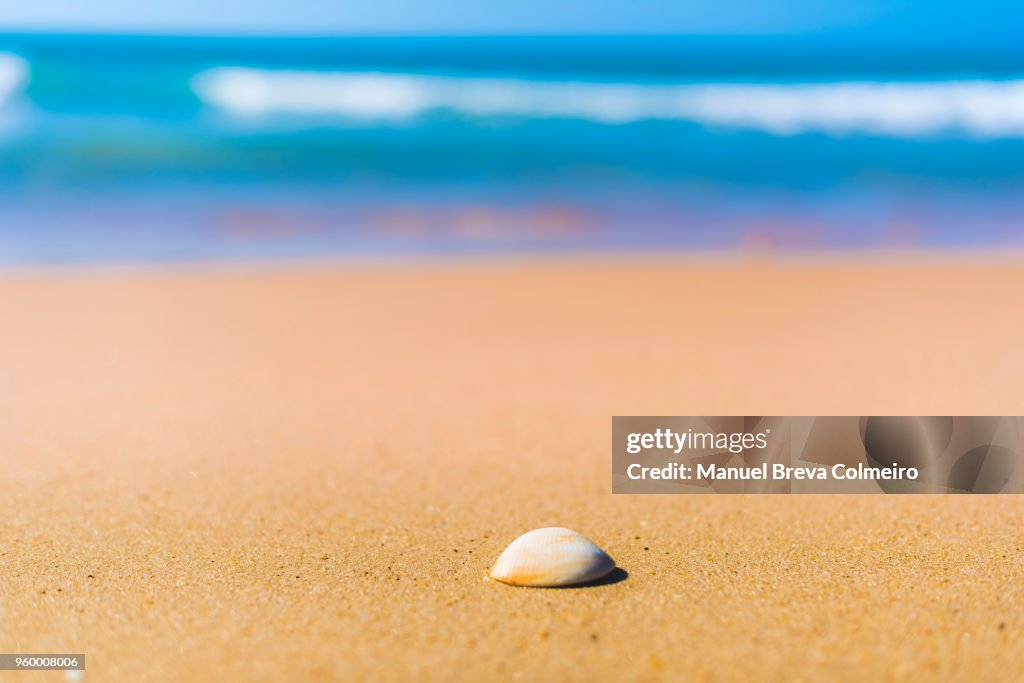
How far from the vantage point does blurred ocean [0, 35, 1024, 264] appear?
26.0 feet

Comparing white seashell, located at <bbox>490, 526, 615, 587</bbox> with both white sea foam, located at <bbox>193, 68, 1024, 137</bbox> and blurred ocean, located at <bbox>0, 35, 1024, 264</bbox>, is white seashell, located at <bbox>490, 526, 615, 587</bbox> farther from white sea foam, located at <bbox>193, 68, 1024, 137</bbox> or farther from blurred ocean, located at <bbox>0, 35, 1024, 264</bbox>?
white sea foam, located at <bbox>193, 68, 1024, 137</bbox>

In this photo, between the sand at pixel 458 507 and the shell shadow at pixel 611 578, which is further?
the shell shadow at pixel 611 578

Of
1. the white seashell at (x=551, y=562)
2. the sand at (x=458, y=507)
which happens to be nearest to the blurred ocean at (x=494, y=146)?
the sand at (x=458, y=507)

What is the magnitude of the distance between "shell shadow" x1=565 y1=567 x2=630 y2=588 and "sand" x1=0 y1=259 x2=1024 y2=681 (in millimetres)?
21

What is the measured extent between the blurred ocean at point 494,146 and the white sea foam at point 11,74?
0.17 ft

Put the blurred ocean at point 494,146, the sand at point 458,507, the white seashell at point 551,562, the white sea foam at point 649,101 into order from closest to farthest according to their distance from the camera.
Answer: the sand at point 458,507
the white seashell at point 551,562
the blurred ocean at point 494,146
the white sea foam at point 649,101

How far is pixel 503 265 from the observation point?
6.56 meters

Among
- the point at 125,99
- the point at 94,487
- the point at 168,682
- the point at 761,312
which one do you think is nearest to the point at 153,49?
the point at 125,99

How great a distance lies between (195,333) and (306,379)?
3.44 feet

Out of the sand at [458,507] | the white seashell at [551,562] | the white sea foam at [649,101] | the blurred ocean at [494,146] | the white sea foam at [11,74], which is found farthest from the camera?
the white sea foam at [649,101]

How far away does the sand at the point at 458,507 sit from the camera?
143 cm

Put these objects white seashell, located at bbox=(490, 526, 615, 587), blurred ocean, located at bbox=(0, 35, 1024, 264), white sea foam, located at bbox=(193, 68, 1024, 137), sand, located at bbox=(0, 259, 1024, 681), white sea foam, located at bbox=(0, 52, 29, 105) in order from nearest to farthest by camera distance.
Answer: sand, located at bbox=(0, 259, 1024, 681) → white seashell, located at bbox=(490, 526, 615, 587) → blurred ocean, located at bbox=(0, 35, 1024, 264) → white sea foam, located at bbox=(0, 52, 29, 105) → white sea foam, located at bbox=(193, 68, 1024, 137)

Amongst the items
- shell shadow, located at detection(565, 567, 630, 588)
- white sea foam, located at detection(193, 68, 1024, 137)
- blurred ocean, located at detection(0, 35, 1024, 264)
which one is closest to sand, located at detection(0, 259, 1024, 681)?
shell shadow, located at detection(565, 567, 630, 588)

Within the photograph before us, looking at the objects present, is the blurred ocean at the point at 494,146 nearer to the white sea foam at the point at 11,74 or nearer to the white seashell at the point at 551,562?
the white sea foam at the point at 11,74
